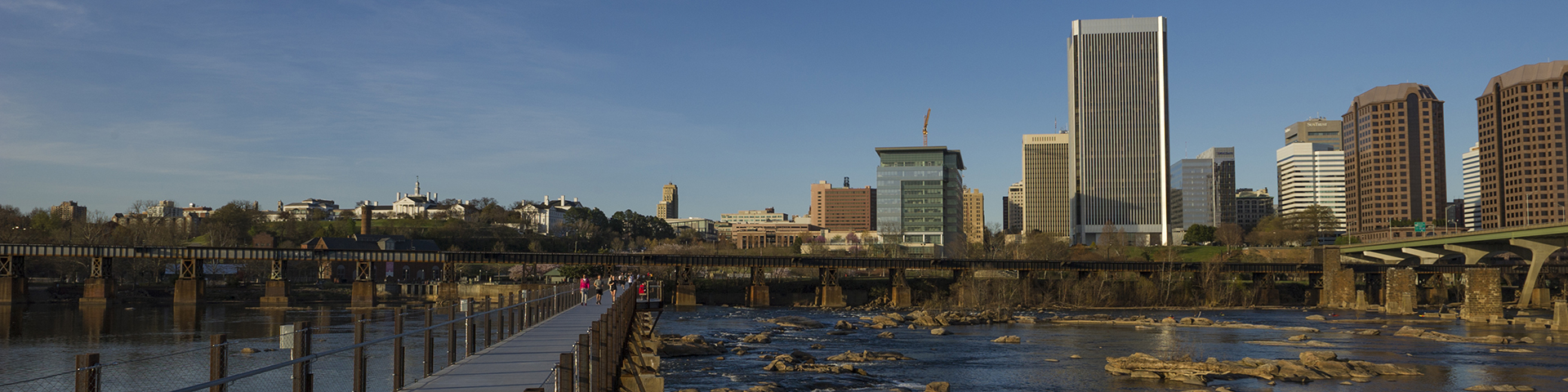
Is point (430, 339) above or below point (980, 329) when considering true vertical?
above

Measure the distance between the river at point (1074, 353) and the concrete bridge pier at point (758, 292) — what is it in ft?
88.3

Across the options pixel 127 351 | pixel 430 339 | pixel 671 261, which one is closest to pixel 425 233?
pixel 671 261

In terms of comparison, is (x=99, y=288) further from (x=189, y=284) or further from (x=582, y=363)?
(x=582, y=363)

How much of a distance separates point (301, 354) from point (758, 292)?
93175 millimetres

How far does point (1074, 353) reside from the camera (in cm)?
4806

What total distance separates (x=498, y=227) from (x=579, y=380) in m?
188

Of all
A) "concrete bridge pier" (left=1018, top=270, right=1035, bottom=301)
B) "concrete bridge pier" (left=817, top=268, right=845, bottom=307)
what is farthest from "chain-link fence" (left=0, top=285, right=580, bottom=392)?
"concrete bridge pier" (left=1018, top=270, right=1035, bottom=301)

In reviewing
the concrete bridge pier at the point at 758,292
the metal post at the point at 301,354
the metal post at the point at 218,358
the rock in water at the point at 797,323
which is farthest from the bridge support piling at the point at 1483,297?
the metal post at the point at 218,358

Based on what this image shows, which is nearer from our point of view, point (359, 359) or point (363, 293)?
point (359, 359)

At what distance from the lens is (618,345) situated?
845 inches

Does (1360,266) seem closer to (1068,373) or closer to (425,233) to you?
(1068,373)

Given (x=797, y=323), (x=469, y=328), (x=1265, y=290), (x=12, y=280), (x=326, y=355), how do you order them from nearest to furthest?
(x=469, y=328)
(x=326, y=355)
(x=797, y=323)
(x=12, y=280)
(x=1265, y=290)

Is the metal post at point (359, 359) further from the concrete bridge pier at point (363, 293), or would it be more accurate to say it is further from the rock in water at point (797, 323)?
the concrete bridge pier at point (363, 293)

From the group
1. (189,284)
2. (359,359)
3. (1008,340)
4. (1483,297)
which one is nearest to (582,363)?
(359,359)
